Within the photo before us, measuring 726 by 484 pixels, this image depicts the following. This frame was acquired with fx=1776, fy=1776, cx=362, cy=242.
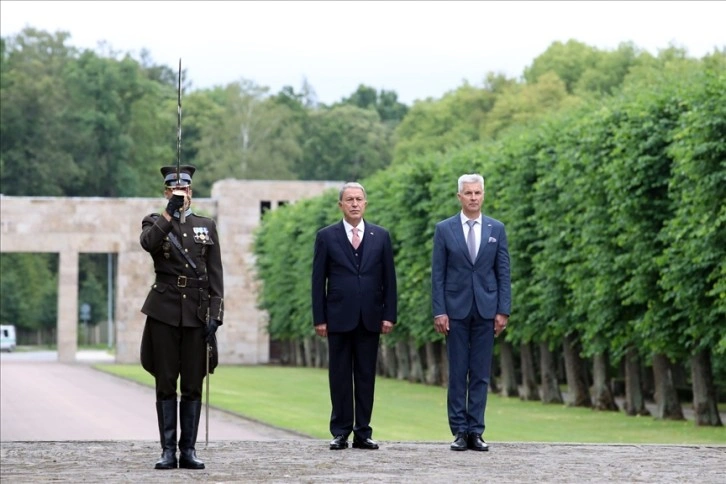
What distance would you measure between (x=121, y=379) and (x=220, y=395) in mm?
10326

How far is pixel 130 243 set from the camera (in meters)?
74.9

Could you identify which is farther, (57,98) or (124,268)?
(57,98)

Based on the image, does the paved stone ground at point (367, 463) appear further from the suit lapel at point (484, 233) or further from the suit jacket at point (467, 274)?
the suit lapel at point (484, 233)

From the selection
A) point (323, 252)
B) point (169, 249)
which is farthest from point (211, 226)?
point (323, 252)

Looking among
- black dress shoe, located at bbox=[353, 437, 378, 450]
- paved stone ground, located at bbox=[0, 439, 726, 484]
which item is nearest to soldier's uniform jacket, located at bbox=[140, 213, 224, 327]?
paved stone ground, located at bbox=[0, 439, 726, 484]

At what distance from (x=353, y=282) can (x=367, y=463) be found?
1.69 meters

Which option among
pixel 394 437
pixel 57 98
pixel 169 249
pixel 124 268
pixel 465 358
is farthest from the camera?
pixel 57 98

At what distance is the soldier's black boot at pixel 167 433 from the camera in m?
12.4

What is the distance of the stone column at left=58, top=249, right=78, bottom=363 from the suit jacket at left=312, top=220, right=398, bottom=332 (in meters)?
56.2

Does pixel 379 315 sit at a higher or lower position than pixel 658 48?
lower

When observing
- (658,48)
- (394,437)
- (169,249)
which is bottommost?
(394,437)

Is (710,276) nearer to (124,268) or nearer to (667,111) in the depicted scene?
(667,111)

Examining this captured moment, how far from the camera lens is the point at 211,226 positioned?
1265cm

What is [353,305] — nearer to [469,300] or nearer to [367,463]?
[469,300]
